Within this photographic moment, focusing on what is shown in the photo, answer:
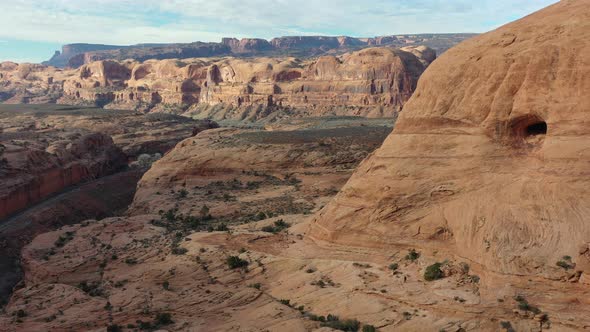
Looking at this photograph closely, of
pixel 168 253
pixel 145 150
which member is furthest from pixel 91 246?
pixel 145 150

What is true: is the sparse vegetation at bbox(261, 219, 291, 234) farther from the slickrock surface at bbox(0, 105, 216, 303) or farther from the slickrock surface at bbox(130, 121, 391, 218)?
the slickrock surface at bbox(0, 105, 216, 303)

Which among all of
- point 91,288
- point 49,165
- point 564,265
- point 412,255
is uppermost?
point 564,265

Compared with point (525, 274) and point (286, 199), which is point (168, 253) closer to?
point (286, 199)

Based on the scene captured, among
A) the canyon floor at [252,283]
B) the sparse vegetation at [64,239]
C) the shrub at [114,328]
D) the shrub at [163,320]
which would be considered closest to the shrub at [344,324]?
the canyon floor at [252,283]

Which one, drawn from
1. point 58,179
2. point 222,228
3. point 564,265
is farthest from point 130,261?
point 58,179

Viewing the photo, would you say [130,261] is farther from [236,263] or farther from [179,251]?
[236,263]

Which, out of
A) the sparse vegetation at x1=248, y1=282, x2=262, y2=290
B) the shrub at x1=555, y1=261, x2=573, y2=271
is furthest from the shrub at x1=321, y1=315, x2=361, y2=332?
the shrub at x1=555, y1=261, x2=573, y2=271

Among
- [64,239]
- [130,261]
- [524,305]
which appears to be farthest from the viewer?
[64,239]

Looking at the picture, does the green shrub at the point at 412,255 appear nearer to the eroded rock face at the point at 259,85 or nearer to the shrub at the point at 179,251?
the shrub at the point at 179,251
